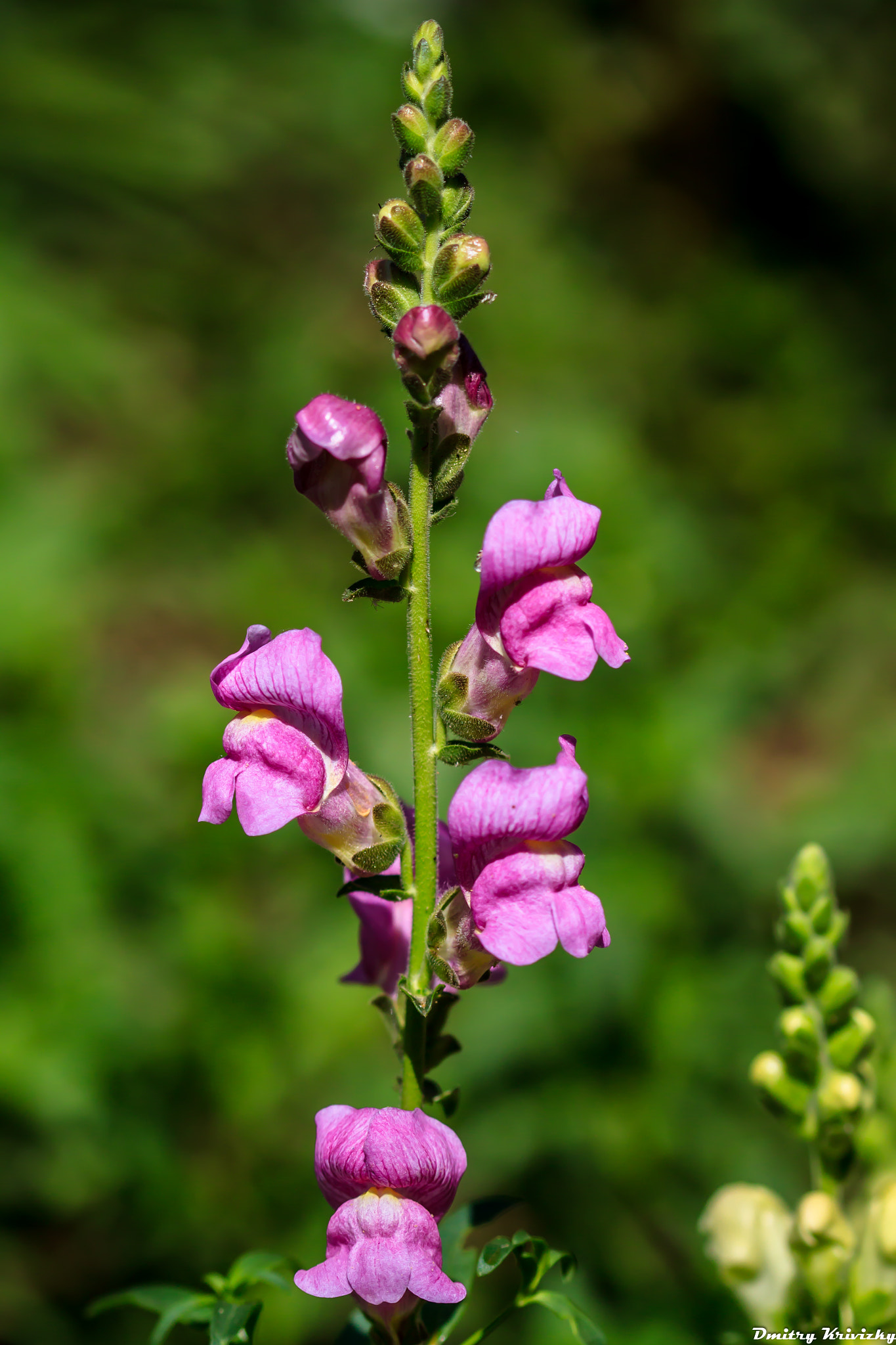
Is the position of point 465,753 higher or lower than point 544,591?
lower

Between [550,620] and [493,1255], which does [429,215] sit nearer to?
[550,620]

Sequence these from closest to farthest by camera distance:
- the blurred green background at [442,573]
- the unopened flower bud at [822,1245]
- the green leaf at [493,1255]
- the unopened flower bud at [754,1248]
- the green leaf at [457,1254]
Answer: the green leaf at [493,1255], the green leaf at [457,1254], the unopened flower bud at [822,1245], the unopened flower bud at [754,1248], the blurred green background at [442,573]

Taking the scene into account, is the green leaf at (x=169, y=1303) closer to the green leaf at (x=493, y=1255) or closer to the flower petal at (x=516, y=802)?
the green leaf at (x=493, y=1255)

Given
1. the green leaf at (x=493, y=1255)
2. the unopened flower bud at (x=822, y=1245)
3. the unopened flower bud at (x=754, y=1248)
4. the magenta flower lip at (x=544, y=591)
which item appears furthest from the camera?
the unopened flower bud at (x=754, y=1248)

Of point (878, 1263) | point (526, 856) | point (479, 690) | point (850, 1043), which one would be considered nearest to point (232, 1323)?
point (526, 856)

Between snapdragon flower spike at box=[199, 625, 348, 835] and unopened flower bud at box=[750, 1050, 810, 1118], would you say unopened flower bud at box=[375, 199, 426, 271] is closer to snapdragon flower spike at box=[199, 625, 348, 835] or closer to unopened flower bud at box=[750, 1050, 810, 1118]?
snapdragon flower spike at box=[199, 625, 348, 835]

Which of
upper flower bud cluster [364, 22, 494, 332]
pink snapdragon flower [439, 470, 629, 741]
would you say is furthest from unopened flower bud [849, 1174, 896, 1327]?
upper flower bud cluster [364, 22, 494, 332]

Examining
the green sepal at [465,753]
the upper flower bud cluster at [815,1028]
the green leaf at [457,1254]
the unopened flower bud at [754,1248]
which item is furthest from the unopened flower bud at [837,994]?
the green sepal at [465,753]
